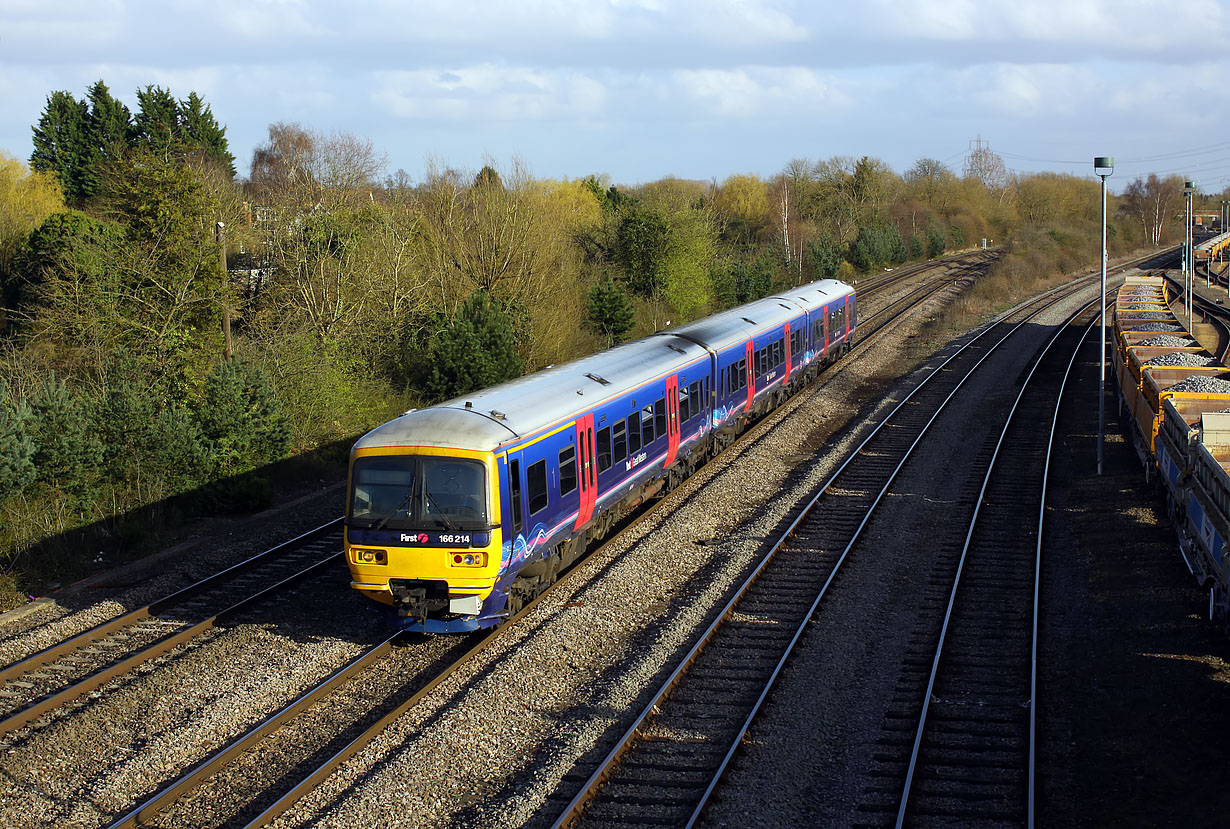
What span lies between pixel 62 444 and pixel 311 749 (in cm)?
975

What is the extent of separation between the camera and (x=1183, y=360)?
22.0 metres

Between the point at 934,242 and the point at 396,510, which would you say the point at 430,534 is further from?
the point at 934,242

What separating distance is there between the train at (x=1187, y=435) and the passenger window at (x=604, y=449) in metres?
7.53

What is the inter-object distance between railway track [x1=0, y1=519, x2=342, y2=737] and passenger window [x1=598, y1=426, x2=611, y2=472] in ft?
13.6

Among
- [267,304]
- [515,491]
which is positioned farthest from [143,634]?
[267,304]

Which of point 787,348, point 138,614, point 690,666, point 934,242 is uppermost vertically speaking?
point 934,242

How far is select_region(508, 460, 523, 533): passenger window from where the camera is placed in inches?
445

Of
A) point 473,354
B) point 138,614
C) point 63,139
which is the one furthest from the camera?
point 63,139

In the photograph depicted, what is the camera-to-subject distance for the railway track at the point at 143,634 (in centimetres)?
1032

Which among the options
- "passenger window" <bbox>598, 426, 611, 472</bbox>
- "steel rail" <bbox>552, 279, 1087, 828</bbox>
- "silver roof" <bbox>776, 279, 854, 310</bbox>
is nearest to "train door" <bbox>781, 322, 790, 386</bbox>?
"silver roof" <bbox>776, 279, 854, 310</bbox>

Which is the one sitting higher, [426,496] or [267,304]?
[267,304]

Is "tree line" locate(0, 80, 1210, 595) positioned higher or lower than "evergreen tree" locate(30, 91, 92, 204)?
lower

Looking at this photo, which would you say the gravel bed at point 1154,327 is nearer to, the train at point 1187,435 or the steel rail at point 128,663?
the train at point 1187,435

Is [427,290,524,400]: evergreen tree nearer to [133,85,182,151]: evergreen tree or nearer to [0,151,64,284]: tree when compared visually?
[0,151,64,284]: tree
